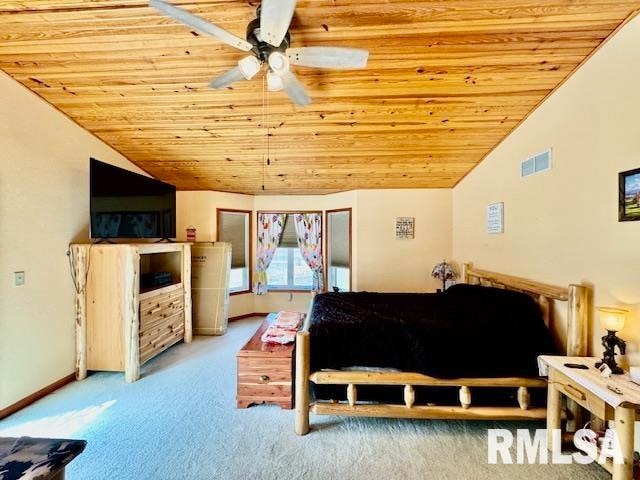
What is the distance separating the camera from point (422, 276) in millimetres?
4449

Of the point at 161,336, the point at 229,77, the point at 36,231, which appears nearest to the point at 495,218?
the point at 229,77

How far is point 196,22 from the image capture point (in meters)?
1.42

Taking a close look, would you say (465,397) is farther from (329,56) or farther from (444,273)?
(329,56)

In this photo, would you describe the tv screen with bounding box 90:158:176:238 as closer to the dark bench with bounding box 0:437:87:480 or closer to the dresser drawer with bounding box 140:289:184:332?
the dresser drawer with bounding box 140:289:184:332

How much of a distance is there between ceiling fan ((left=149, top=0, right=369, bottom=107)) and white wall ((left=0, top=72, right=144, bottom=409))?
2000 mm

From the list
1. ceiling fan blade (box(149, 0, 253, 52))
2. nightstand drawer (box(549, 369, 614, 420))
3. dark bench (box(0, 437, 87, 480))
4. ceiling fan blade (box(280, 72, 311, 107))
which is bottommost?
nightstand drawer (box(549, 369, 614, 420))

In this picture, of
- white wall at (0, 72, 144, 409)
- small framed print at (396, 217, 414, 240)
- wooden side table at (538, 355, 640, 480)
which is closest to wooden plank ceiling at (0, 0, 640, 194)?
white wall at (0, 72, 144, 409)

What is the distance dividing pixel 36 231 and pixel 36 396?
1.50 meters

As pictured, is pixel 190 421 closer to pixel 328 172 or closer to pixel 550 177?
pixel 328 172

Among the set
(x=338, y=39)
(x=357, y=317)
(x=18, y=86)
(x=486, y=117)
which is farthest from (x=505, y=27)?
(x=18, y=86)

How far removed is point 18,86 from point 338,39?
2.83 meters

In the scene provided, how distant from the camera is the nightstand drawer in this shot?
151cm

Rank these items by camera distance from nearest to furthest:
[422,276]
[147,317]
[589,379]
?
1. [589,379]
2. [147,317]
3. [422,276]

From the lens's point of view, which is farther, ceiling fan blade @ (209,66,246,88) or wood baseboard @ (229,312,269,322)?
wood baseboard @ (229,312,269,322)
